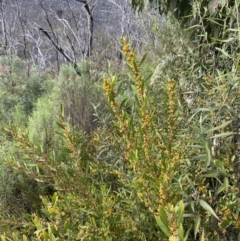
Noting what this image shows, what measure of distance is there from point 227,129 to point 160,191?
0.23 metres

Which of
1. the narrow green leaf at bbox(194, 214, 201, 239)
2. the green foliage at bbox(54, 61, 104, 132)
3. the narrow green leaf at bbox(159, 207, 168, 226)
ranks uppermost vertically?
the narrow green leaf at bbox(159, 207, 168, 226)

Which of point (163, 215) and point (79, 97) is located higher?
point (163, 215)

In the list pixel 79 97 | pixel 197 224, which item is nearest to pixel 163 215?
pixel 197 224

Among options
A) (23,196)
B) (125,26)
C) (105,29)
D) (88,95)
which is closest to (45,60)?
(105,29)

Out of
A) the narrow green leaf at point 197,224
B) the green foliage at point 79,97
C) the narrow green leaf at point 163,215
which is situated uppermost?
the narrow green leaf at point 163,215

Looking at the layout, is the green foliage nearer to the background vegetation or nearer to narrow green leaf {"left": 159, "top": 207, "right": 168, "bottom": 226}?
the background vegetation

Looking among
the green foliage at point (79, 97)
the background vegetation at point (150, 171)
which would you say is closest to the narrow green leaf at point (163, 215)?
the background vegetation at point (150, 171)

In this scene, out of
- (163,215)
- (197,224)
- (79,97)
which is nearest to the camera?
(163,215)

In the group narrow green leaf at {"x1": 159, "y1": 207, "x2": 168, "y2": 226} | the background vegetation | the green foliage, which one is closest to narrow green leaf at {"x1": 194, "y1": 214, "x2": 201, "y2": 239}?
the background vegetation

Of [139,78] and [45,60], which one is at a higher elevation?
[139,78]

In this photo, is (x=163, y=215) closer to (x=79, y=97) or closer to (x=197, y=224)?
(x=197, y=224)

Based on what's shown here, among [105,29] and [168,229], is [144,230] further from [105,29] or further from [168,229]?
[105,29]

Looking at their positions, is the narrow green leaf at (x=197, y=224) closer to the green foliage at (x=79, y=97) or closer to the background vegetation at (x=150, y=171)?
the background vegetation at (x=150, y=171)

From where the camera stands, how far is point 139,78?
76 centimetres
